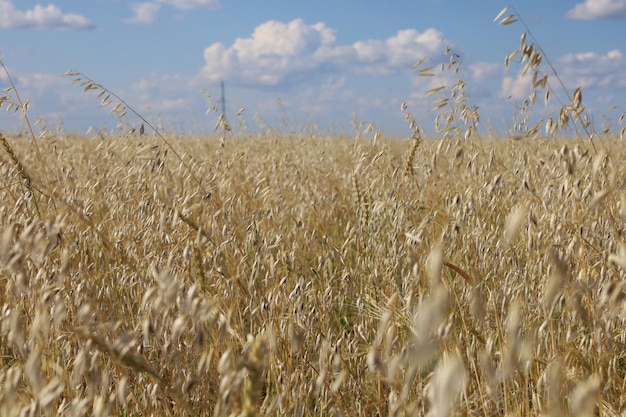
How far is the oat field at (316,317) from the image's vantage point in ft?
3.22

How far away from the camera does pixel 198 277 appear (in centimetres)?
182

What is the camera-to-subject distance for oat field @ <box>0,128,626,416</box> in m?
0.98

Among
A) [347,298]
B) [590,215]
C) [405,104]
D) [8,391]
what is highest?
[405,104]

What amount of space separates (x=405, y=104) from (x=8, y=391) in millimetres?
2330

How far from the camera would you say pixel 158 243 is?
2.12 metres

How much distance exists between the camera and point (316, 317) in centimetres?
171

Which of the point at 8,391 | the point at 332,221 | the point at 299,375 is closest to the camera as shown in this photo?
the point at 8,391

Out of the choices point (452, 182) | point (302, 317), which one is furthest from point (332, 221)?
point (302, 317)

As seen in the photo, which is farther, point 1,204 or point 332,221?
point 332,221

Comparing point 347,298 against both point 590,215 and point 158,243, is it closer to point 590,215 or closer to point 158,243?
point 158,243

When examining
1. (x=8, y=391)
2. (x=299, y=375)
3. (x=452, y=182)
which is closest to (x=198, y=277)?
(x=299, y=375)

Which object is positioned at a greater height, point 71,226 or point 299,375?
point 71,226

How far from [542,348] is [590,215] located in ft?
3.19

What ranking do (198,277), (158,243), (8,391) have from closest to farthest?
(8,391) < (198,277) < (158,243)
